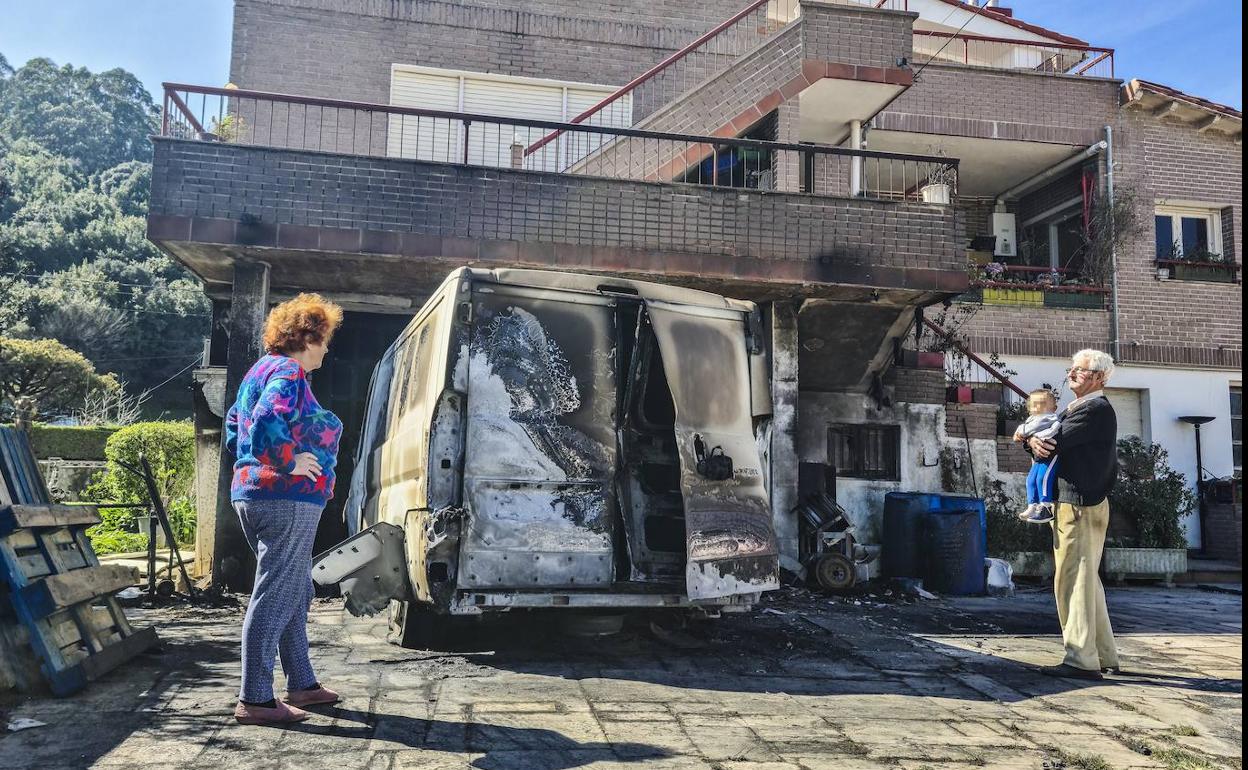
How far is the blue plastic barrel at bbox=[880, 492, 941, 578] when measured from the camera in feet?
31.5

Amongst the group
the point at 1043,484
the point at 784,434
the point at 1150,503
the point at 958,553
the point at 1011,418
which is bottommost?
the point at 958,553

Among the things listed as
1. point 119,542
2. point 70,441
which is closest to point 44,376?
point 70,441

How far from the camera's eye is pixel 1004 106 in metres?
14.6

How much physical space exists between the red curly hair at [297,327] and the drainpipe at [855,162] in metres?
6.82

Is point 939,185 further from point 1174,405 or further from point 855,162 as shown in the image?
point 1174,405

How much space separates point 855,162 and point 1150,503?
5640 millimetres

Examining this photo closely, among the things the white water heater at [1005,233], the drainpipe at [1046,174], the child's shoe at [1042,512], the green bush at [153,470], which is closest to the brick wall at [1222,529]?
the drainpipe at [1046,174]

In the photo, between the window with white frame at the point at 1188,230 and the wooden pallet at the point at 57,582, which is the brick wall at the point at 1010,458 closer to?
the window with white frame at the point at 1188,230

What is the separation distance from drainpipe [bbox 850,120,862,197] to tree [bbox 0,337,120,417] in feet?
74.9

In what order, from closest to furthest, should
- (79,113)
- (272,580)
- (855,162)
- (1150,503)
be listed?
(272,580), (855,162), (1150,503), (79,113)

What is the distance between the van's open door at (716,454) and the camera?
5.12 meters

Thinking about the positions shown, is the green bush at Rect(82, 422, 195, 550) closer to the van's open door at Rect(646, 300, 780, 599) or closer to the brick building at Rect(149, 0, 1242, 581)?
the brick building at Rect(149, 0, 1242, 581)

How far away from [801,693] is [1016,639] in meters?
2.85

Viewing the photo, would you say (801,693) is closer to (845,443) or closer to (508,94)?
(845,443)
